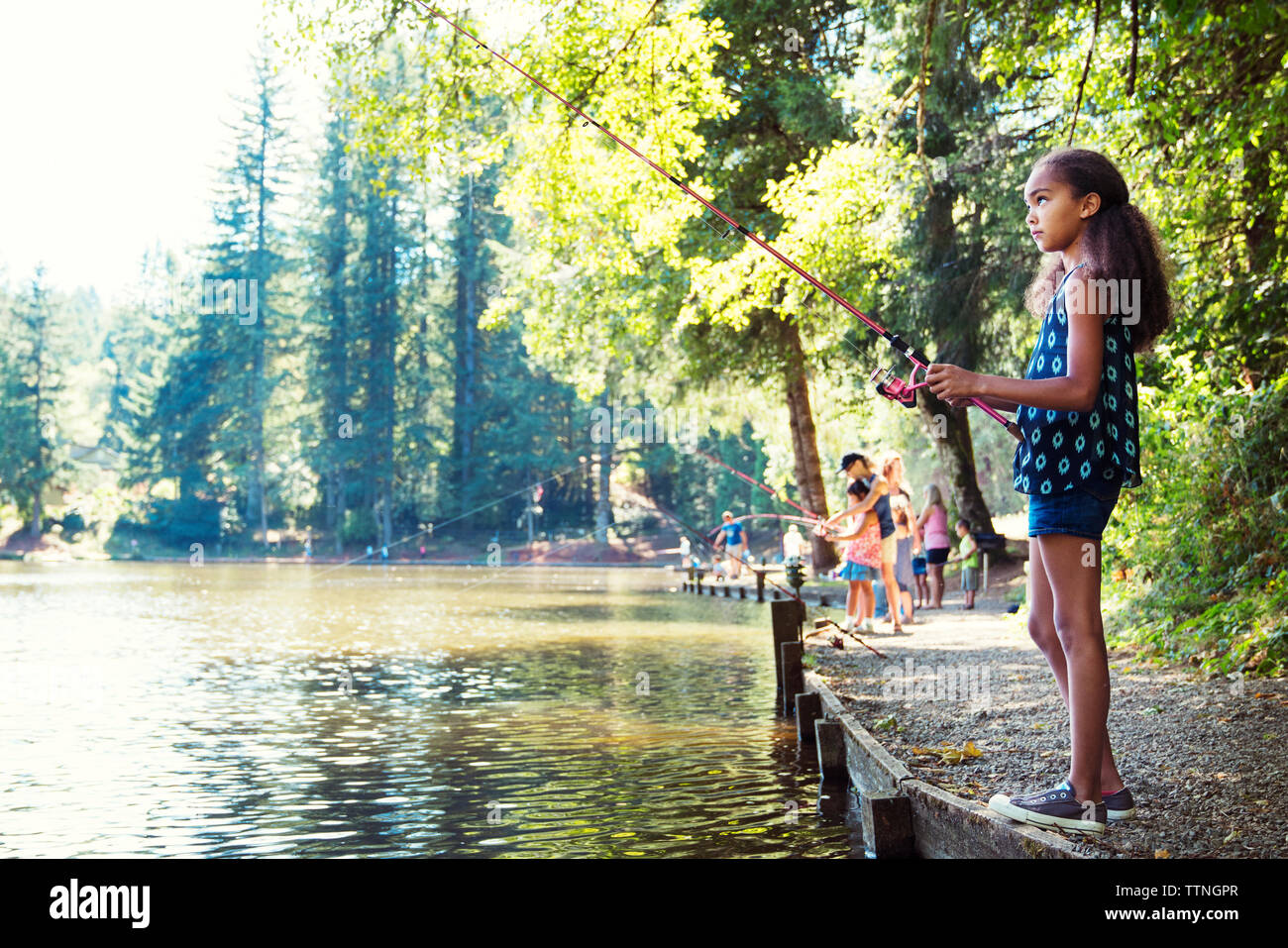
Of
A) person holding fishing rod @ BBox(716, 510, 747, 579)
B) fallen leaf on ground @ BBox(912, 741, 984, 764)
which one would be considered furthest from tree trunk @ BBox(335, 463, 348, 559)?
fallen leaf on ground @ BBox(912, 741, 984, 764)

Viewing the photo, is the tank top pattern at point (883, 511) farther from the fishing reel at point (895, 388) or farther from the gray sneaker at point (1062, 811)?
the gray sneaker at point (1062, 811)

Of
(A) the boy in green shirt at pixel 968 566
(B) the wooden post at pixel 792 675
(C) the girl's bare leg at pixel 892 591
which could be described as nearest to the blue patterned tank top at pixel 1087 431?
(B) the wooden post at pixel 792 675

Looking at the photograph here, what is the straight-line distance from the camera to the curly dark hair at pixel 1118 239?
172 inches

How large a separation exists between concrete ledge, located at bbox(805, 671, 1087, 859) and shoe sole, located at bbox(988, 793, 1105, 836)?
0.03 metres

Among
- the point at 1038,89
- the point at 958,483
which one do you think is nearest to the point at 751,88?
the point at 1038,89

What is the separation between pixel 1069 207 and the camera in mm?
4449

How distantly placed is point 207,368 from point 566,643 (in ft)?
186

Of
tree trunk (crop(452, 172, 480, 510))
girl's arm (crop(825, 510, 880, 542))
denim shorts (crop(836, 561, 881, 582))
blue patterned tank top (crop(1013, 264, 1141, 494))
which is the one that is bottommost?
denim shorts (crop(836, 561, 881, 582))

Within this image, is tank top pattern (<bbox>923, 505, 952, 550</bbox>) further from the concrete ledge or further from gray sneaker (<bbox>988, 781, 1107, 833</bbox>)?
gray sneaker (<bbox>988, 781, 1107, 833</bbox>)

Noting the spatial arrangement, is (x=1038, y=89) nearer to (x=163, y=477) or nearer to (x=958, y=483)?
(x=958, y=483)

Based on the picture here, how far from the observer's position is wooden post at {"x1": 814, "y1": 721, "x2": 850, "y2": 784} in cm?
770

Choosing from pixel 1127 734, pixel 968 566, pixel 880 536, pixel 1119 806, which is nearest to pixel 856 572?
pixel 880 536

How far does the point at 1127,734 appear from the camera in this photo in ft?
21.8

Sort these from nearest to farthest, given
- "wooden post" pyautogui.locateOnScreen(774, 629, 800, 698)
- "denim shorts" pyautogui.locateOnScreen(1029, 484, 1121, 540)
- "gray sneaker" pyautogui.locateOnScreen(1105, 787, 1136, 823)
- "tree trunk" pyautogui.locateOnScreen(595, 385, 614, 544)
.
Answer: "denim shorts" pyautogui.locateOnScreen(1029, 484, 1121, 540)
"gray sneaker" pyautogui.locateOnScreen(1105, 787, 1136, 823)
"wooden post" pyautogui.locateOnScreen(774, 629, 800, 698)
"tree trunk" pyautogui.locateOnScreen(595, 385, 614, 544)
